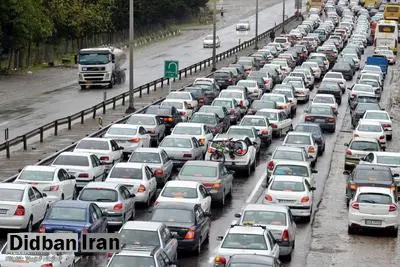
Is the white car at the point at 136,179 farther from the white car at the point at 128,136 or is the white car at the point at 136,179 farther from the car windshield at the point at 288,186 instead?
the white car at the point at 128,136

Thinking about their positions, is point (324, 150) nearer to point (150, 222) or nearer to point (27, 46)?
point (150, 222)

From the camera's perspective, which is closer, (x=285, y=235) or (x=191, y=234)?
(x=191, y=234)

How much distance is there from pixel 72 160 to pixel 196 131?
29.7 feet

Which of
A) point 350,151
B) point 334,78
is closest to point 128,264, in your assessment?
point 350,151

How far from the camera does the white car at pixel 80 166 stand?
3528cm

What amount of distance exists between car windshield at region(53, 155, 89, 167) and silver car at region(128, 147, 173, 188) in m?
1.61

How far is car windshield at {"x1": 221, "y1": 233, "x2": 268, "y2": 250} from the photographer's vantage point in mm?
24906

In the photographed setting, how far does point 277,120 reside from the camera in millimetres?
50469

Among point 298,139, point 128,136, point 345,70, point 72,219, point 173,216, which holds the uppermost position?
point 72,219

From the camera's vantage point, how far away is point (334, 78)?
68.8 metres

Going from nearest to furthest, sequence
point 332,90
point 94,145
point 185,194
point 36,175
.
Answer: point 185,194 → point 36,175 → point 94,145 → point 332,90

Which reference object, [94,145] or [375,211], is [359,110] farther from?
[375,211]

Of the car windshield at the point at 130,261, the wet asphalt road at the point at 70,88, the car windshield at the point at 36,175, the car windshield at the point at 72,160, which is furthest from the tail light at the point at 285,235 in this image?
the wet asphalt road at the point at 70,88

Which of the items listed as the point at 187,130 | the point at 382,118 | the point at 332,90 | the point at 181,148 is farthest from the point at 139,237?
the point at 332,90
